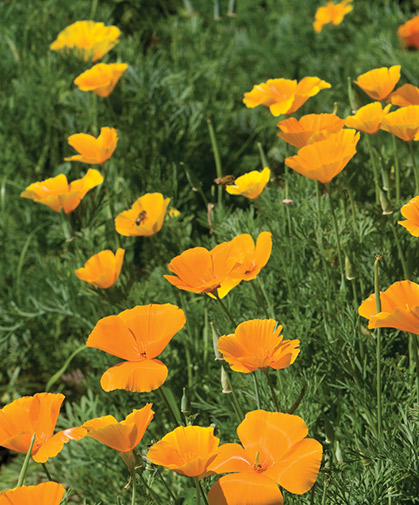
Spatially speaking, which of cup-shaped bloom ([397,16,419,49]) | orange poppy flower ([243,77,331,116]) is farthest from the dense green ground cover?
orange poppy flower ([243,77,331,116])

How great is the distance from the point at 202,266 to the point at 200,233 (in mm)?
1047

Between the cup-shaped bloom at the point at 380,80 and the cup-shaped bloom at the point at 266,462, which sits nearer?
the cup-shaped bloom at the point at 266,462

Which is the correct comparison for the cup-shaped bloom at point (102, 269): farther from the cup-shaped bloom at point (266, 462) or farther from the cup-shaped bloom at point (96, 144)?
the cup-shaped bloom at point (266, 462)

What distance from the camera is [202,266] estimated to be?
1.06 meters

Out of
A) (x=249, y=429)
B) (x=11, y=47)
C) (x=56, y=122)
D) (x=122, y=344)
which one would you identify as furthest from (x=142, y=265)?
(x=249, y=429)

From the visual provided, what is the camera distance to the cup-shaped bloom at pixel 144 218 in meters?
1.38

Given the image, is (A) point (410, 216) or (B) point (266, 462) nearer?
(B) point (266, 462)

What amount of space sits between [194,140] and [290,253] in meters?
0.78

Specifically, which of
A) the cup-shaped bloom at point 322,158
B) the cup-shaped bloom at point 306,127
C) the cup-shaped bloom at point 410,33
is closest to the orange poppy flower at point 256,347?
the cup-shaped bloom at point 322,158

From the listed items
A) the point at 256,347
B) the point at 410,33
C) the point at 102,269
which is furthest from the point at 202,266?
the point at 410,33

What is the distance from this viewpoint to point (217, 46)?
266cm

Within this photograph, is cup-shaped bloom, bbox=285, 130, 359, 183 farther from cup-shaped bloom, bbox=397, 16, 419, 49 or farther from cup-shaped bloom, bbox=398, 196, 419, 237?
cup-shaped bloom, bbox=397, 16, 419, 49

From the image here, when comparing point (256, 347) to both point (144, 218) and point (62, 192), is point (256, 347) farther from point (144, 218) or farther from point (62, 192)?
point (62, 192)

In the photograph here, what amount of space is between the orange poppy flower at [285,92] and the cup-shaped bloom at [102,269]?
0.47m
